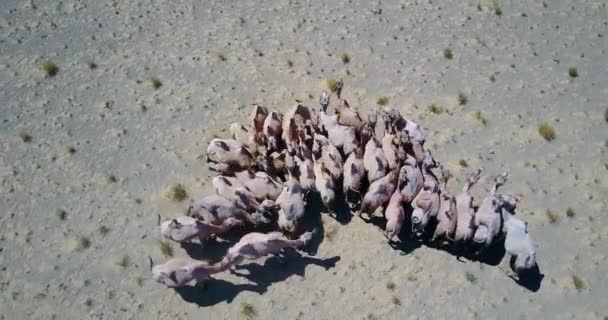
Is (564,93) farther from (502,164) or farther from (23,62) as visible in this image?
(23,62)

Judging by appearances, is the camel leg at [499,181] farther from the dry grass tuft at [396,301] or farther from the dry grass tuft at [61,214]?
the dry grass tuft at [61,214]

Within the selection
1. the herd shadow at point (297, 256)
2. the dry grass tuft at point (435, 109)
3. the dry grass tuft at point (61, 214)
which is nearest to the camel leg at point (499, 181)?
the herd shadow at point (297, 256)

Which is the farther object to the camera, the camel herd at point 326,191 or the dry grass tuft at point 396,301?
the camel herd at point 326,191

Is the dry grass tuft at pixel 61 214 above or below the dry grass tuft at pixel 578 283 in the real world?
above

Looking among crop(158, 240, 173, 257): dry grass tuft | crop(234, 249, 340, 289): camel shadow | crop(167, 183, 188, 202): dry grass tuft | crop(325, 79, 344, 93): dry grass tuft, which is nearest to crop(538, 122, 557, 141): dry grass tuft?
crop(325, 79, 344, 93): dry grass tuft

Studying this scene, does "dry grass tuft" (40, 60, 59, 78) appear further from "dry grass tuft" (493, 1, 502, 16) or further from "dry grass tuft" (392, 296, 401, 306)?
"dry grass tuft" (493, 1, 502, 16)
